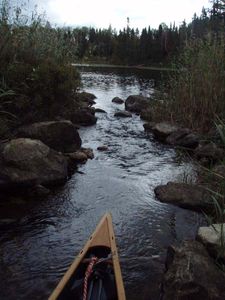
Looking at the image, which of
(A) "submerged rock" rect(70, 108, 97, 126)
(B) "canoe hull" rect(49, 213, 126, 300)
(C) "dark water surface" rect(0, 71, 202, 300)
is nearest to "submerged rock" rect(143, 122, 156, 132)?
(A) "submerged rock" rect(70, 108, 97, 126)

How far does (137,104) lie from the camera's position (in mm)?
15914

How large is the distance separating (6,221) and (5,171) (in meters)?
1.19

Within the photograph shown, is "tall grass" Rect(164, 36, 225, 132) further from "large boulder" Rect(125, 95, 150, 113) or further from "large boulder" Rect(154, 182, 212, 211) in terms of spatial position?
"large boulder" Rect(125, 95, 150, 113)

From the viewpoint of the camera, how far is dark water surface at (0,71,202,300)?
424cm

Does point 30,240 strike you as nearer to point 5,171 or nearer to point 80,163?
point 5,171

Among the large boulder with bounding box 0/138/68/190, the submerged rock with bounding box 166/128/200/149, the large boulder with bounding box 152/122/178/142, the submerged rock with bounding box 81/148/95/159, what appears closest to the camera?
the large boulder with bounding box 0/138/68/190

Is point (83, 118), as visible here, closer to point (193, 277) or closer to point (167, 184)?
point (167, 184)

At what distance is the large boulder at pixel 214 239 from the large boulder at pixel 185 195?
4.60ft

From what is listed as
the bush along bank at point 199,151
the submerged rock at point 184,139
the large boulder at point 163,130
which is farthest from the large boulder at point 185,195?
the large boulder at point 163,130

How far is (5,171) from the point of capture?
6.43m

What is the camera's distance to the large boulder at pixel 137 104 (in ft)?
51.8

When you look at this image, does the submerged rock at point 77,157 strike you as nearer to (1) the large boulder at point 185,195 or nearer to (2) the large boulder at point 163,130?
(1) the large boulder at point 185,195

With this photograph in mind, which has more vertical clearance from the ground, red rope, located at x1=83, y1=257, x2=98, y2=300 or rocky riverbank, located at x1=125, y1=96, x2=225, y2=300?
red rope, located at x1=83, y1=257, x2=98, y2=300

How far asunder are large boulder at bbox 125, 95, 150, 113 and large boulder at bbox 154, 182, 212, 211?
9.30 metres
